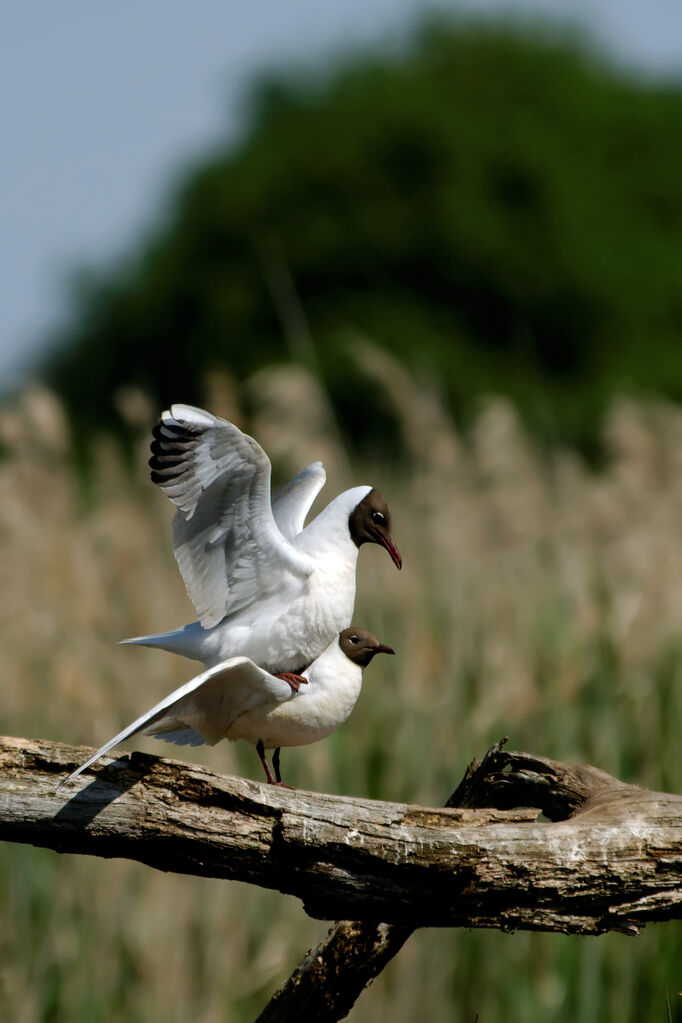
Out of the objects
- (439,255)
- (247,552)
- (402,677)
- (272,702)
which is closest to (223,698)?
(272,702)

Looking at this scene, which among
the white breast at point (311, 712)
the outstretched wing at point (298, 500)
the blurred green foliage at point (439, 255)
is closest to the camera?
the white breast at point (311, 712)

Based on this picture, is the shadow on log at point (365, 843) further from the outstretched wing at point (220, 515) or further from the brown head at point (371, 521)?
the brown head at point (371, 521)

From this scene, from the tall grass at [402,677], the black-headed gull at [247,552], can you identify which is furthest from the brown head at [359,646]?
the tall grass at [402,677]

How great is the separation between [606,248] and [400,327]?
5204mm

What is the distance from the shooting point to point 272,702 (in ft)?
9.82

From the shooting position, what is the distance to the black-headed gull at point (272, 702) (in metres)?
Result: 2.94

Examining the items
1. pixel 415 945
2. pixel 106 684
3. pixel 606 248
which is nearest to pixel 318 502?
pixel 106 684

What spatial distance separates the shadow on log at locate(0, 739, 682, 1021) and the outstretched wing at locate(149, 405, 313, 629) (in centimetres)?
46

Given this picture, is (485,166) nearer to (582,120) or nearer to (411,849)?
(582,120)

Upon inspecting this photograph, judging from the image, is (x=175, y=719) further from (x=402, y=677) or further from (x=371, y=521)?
(x=402, y=677)

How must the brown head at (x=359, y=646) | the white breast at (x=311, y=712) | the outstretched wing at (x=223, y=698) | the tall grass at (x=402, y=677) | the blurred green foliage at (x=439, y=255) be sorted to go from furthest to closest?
the blurred green foliage at (x=439, y=255)
the tall grass at (x=402, y=677)
the brown head at (x=359, y=646)
the white breast at (x=311, y=712)
the outstretched wing at (x=223, y=698)

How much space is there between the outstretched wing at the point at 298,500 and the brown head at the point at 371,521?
414 millimetres

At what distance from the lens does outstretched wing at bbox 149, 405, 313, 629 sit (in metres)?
2.89

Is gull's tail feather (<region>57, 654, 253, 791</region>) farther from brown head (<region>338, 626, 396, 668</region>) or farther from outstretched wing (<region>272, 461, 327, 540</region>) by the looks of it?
outstretched wing (<region>272, 461, 327, 540</region>)
